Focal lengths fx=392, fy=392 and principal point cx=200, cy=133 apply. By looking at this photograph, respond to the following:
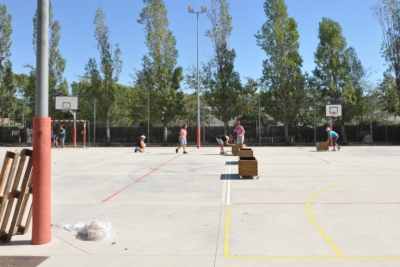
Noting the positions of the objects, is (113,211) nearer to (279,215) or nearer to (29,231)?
(29,231)

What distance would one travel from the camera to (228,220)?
7.04 metres

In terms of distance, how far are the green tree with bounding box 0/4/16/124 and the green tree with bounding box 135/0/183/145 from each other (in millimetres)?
15033

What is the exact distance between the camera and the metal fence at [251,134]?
39906 millimetres

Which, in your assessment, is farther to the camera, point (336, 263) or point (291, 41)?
point (291, 41)

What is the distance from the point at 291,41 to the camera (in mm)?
40594

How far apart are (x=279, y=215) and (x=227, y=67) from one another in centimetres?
3510

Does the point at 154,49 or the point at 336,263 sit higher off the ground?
the point at 154,49

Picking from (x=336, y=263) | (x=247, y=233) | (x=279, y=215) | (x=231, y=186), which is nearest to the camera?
(x=336, y=263)

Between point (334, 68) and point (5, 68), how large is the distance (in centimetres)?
3623

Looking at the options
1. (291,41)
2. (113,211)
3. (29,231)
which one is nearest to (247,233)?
(113,211)

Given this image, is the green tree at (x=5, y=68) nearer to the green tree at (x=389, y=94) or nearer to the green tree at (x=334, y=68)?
the green tree at (x=334, y=68)

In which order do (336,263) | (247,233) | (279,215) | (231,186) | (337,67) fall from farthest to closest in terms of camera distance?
1. (337,67)
2. (231,186)
3. (279,215)
4. (247,233)
5. (336,263)

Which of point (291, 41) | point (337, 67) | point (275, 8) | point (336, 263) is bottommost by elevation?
point (336, 263)

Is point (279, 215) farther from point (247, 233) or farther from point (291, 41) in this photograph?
point (291, 41)
